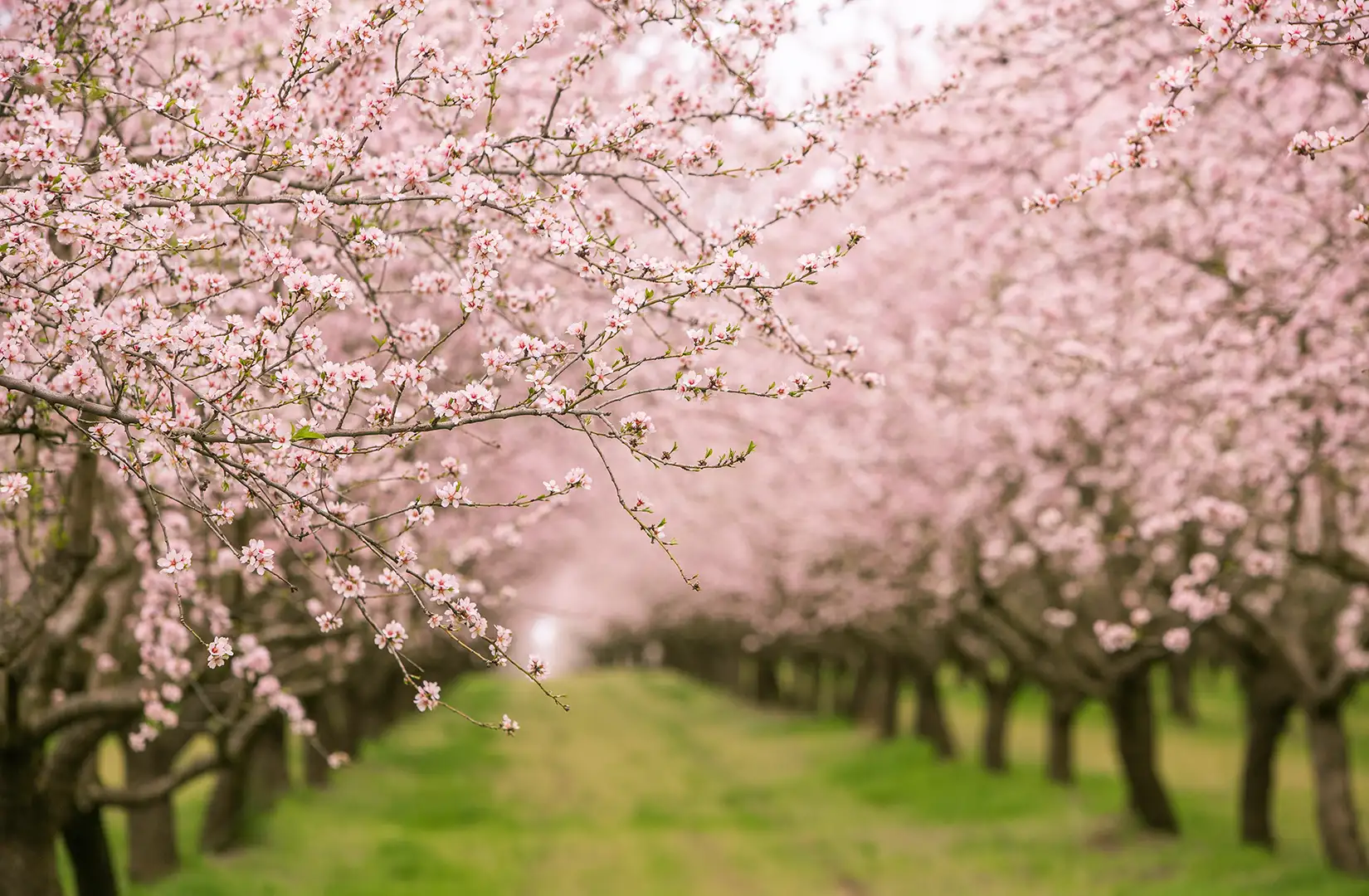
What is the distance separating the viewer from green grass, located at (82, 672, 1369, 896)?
17.3m

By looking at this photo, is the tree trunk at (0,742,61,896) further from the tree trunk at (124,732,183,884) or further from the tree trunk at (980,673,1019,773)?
the tree trunk at (980,673,1019,773)

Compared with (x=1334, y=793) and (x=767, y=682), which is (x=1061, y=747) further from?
(x=767, y=682)

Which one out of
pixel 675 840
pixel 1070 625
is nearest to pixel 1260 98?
pixel 1070 625

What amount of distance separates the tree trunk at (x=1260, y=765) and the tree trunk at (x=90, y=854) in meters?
15.8

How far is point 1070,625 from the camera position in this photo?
20.6m

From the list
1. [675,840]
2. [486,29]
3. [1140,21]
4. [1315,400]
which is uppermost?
[1140,21]

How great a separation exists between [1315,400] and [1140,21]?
4.09m

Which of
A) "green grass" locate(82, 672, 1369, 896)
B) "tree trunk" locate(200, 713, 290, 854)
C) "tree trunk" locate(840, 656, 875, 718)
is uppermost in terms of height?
"tree trunk" locate(840, 656, 875, 718)

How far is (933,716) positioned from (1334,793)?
1494 centimetres

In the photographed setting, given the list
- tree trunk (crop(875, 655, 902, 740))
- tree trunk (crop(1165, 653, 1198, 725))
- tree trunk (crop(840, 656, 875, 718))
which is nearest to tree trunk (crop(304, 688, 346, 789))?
tree trunk (crop(875, 655, 902, 740))

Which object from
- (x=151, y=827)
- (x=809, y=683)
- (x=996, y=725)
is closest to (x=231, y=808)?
(x=151, y=827)

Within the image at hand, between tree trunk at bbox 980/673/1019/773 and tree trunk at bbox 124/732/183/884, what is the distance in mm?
18225

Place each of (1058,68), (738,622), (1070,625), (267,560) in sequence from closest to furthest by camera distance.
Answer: (267,560)
(1058,68)
(1070,625)
(738,622)

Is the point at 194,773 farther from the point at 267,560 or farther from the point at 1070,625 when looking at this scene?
the point at 1070,625
